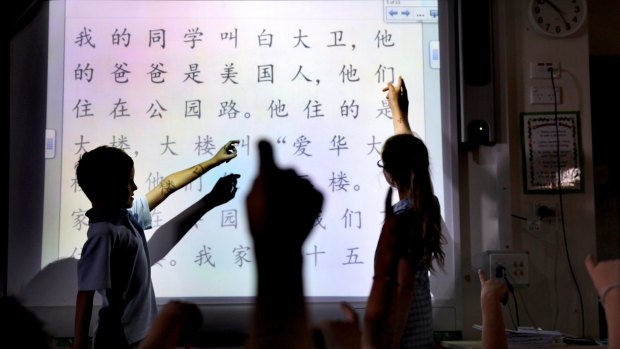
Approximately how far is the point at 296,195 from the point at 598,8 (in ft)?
7.70

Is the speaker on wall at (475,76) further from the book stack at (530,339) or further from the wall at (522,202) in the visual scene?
the book stack at (530,339)

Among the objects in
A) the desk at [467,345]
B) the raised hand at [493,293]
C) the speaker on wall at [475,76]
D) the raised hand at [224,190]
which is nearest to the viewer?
the raised hand at [493,293]

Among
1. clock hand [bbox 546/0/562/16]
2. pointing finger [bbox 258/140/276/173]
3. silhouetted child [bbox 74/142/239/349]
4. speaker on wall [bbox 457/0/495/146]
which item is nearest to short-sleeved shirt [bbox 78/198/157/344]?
silhouetted child [bbox 74/142/239/349]

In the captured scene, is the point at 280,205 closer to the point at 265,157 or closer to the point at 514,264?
the point at 265,157

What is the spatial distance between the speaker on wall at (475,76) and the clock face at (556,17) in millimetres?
189

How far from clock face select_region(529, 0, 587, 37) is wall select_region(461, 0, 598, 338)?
1.0 inches

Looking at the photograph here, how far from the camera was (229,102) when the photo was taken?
1.80m

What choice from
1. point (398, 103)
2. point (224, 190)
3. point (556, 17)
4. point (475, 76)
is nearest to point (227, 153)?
point (224, 190)

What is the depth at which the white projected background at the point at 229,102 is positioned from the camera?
175 cm

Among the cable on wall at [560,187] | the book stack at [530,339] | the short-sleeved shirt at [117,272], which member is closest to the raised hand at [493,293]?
the short-sleeved shirt at [117,272]

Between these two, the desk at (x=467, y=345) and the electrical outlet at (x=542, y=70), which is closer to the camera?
the desk at (x=467, y=345)

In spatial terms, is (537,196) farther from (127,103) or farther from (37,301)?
(37,301)

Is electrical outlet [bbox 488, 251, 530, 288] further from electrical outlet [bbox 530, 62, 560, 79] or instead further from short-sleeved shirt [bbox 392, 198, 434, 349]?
short-sleeved shirt [bbox 392, 198, 434, 349]

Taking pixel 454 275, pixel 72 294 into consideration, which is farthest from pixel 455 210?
pixel 72 294
